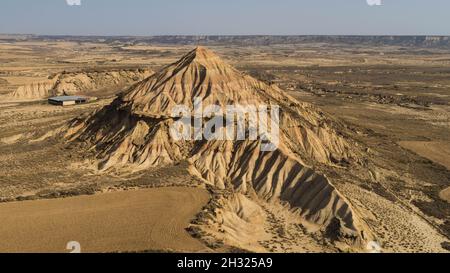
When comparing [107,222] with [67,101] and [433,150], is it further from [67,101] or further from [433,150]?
[67,101]

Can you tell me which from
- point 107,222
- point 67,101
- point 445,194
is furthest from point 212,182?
point 67,101

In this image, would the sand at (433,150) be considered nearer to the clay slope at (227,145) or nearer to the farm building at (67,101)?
the clay slope at (227,145)

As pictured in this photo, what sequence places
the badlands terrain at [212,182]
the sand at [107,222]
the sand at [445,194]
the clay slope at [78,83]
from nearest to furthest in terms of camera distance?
the sand at [107,222], the badlands terrain at [212,182], the sand at [445,194], the clay slope at [78,83]

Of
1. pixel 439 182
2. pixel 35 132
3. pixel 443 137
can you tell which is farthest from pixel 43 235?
pixel 443 137

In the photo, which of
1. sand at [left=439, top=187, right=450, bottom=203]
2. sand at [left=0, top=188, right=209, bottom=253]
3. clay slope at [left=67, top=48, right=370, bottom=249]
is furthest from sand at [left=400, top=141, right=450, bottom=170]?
sand at [left=0, top=188, right=209, bottom=253]

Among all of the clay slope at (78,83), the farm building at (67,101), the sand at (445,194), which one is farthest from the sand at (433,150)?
the clay slope at (78,83)

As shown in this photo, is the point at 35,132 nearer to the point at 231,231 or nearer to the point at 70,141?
the point at 70,141

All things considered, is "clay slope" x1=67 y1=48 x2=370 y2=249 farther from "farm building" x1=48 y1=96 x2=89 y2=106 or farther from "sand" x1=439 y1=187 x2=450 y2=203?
"farm building" x1=48 y1=96 x2=89 y2=106
